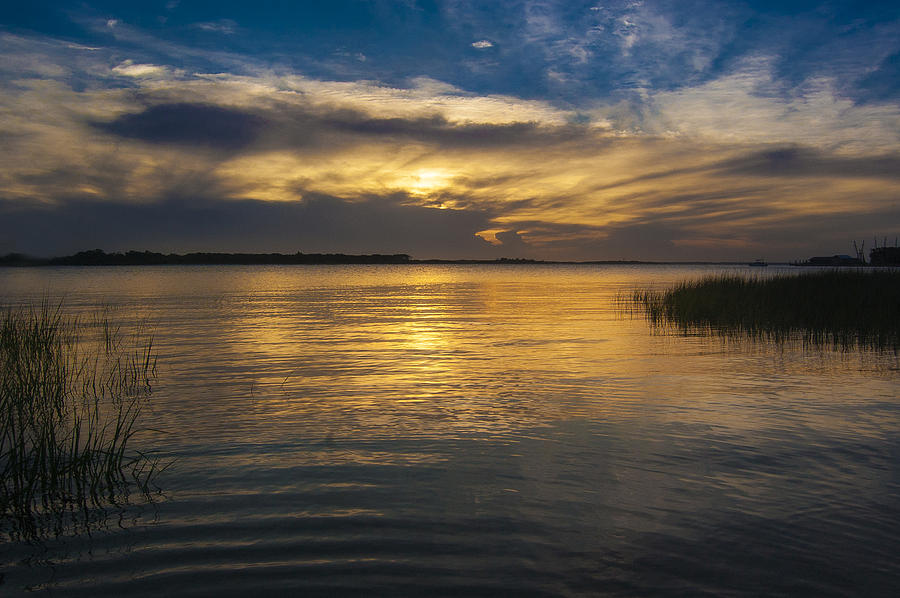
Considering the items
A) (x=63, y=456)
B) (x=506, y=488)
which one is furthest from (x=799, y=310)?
(x=63, y=456)

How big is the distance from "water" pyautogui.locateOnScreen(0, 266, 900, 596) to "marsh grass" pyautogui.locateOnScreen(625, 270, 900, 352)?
703 cm

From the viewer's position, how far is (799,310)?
24844mm

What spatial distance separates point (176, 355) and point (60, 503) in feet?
40.2

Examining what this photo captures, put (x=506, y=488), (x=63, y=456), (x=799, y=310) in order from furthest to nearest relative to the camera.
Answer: (x=799, y=310), (x=63, y=456), (x=506, y=488)

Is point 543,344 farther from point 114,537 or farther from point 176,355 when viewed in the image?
point 114,537

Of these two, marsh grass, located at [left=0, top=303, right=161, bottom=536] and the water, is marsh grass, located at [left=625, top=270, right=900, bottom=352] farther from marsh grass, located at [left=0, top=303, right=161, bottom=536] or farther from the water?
marsh grass, located at [left=0, top=303, right=161, bottom=536]

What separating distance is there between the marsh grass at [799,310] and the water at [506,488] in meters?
7.03

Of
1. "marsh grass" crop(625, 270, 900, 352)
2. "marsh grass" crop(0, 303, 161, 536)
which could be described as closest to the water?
"marsh grass" crop(0, 303, 161, 536)

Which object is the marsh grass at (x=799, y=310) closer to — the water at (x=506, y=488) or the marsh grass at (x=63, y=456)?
the water at (x=506, y=488)

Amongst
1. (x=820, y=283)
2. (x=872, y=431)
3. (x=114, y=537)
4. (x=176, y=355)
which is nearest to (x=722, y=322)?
(x=820, y=283)

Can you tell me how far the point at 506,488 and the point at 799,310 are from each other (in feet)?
74.1

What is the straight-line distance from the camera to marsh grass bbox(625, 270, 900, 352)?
21.2m

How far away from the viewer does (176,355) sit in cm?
1836

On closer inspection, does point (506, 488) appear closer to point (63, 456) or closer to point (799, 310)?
point (63, 456)
